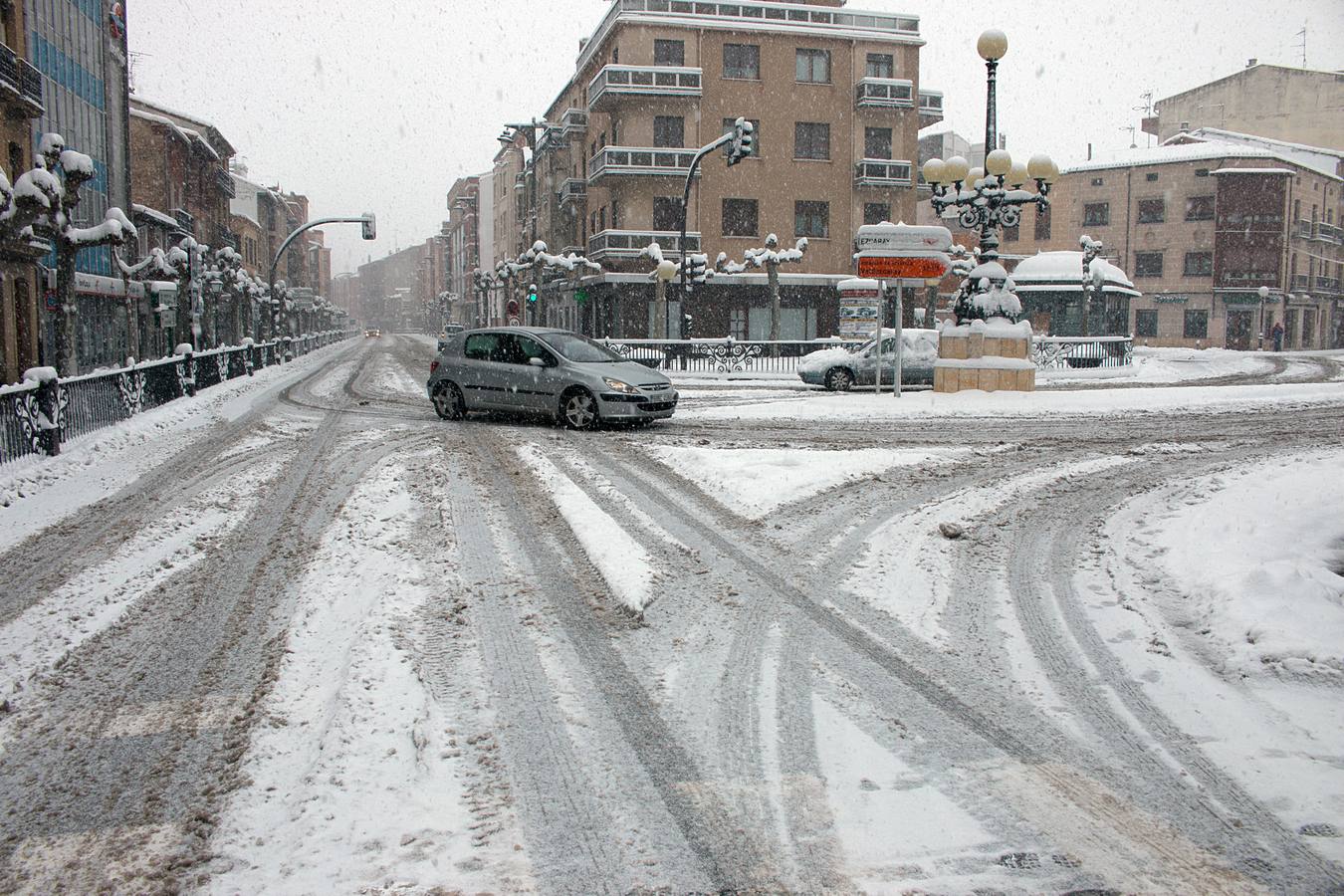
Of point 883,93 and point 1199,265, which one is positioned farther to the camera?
point 1199,265

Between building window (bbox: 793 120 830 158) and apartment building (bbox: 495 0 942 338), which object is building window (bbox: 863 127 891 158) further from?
building window (bbox: 793 120 830 158)

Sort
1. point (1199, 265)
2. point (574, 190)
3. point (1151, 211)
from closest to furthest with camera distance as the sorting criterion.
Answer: point (574, 190) < point (1199, 265) < point (1151, 211)

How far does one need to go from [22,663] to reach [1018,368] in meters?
18.0

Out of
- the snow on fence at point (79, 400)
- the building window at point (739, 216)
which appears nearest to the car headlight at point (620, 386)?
the snow on fence at point (79, 400)

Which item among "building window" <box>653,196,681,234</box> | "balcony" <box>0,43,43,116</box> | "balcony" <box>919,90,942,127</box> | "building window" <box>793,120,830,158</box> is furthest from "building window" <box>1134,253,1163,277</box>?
"balcony" <box>0,43,43,116</box>

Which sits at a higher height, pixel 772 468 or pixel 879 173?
pixel 879 173

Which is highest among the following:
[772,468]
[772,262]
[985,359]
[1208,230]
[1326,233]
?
[1326,233]

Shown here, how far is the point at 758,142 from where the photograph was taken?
141 ft

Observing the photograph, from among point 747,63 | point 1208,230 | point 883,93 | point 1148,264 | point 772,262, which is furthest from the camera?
point 1148,264

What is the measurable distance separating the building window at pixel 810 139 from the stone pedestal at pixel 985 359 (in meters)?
25.4

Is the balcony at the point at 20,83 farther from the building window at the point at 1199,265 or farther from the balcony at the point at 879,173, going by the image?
the building window at the point at 1199,265

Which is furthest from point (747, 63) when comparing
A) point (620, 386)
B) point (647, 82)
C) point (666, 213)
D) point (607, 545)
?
point (607, 545)

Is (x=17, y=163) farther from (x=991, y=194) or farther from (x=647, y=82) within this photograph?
(x=991, y=194)

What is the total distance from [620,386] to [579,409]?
0.68 m
